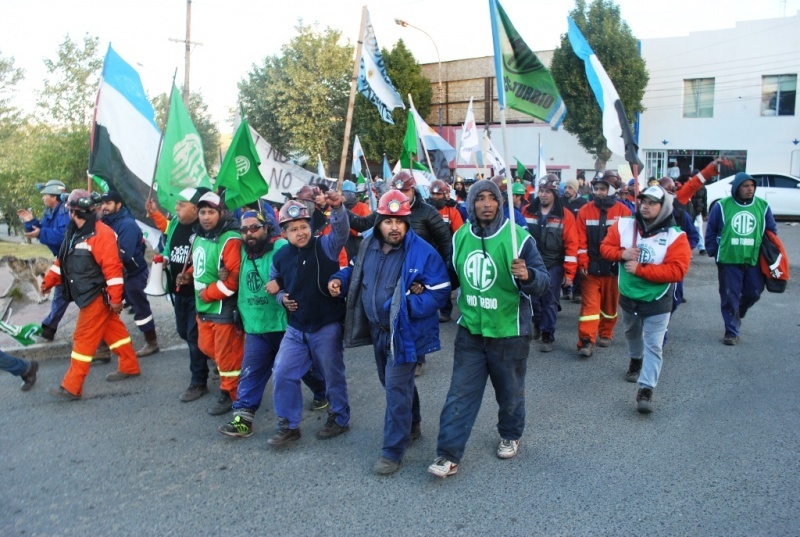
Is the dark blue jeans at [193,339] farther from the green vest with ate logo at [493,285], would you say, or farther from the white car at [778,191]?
the white car at [778,191]

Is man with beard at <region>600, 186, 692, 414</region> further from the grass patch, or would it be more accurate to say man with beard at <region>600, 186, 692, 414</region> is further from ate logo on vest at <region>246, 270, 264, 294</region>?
the grass patch

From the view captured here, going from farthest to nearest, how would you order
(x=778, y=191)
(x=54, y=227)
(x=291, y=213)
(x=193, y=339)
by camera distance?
(x=778, y=191)
(x=54, y=227)
(x=193, y=339)
(x=291, y=213)

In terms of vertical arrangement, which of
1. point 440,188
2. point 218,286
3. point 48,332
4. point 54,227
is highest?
point 440,188

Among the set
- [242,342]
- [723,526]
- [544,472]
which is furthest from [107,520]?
[723,526]

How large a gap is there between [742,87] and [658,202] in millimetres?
26764

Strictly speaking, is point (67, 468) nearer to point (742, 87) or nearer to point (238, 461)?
point (238, 461)

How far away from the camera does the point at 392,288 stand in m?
4.39

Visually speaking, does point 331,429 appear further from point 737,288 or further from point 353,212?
point 737,288

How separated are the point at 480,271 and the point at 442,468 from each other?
1.23 meters

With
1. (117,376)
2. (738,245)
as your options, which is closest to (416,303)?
(117,376)

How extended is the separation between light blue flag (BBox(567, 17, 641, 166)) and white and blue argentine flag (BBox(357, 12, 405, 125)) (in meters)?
2.99

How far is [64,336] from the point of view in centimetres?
824

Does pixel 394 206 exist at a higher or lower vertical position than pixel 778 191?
higher

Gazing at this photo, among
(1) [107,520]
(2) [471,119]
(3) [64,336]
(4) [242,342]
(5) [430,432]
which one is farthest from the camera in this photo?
(2) [471,119]
